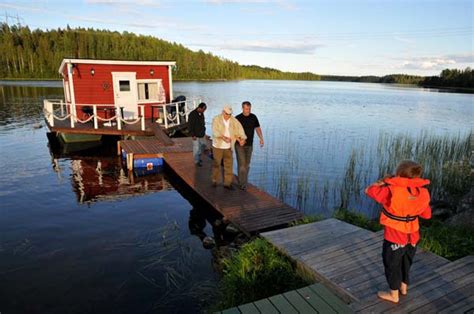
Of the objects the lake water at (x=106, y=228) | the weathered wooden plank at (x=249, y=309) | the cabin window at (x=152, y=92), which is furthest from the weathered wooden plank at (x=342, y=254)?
the cabin window at (x=152, y=92)

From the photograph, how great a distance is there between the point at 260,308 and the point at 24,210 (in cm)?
723

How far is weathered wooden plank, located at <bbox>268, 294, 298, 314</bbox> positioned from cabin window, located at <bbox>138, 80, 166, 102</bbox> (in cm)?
1486

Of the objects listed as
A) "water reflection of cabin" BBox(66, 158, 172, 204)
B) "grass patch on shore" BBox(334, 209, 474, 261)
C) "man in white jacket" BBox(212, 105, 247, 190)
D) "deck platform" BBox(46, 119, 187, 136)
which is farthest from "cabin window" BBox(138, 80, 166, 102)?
"grass patch on shore" BBox(334, 209, 474, 261)

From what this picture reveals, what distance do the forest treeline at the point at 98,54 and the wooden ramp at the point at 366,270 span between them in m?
77.7

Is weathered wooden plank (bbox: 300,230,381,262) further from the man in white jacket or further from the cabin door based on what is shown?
the cabin door

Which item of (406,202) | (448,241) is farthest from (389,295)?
(448,241)

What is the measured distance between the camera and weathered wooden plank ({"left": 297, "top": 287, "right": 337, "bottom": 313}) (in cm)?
283

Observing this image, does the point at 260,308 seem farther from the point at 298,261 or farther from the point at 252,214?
the point at 252,214

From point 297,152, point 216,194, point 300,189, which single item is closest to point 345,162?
point 297,152

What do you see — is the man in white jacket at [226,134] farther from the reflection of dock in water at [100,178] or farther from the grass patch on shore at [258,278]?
the reflection of dock in water at [100,178]

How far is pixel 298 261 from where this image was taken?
4281 mm

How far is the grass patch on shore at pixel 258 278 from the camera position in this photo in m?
4.25

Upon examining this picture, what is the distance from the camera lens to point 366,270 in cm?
397

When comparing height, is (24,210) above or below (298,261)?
below
